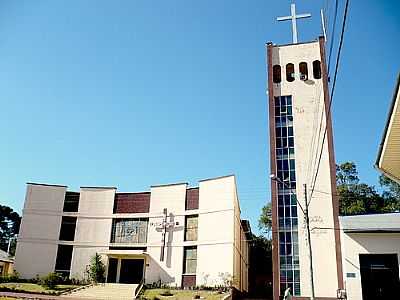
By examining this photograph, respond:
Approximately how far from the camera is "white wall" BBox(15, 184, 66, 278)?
38.8 metres

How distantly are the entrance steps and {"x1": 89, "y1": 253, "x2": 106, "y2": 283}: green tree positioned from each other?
123 cm

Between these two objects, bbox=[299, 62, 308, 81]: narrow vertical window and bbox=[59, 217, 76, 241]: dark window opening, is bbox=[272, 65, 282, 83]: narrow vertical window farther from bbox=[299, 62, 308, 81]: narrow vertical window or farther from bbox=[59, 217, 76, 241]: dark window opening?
bbox=[59, 217, 76, 241]: dark window opening

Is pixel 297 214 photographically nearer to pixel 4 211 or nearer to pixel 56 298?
pixel 56 298

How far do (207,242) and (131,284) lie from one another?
26.3ft

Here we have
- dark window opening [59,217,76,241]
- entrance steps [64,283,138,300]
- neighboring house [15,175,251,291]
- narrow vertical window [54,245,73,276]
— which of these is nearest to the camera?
entrance steps [64,283,138,300]

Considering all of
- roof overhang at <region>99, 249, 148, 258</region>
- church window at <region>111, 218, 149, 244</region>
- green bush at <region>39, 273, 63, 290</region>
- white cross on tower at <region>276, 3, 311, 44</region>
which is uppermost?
white cross on tower at <region>276, 3, 311, 44</region>

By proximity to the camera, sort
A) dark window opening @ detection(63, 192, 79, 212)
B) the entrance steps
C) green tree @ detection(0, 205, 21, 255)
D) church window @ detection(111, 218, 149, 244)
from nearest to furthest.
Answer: the entrance steps < church window @ detection(111, 218, 149, 244) < dark window opening @ detection(63, 192, 79, 212) < green tree @ detection(0, 205, 21, 255)

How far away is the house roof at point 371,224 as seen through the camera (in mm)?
27933

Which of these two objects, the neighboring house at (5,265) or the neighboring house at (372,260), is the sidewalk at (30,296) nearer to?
the neighboring house at (5,265)

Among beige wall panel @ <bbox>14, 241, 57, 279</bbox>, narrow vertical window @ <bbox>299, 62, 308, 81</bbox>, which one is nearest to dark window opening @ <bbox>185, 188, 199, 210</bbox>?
beige wall panel @ <bbox>14, 241, 57, 279</bbox>

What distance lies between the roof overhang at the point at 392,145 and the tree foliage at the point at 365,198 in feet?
154

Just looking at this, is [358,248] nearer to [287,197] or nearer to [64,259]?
[287,197]

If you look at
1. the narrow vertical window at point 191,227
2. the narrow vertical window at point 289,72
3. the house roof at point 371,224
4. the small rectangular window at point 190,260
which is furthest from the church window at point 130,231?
the narrow vertical window at point 289,72

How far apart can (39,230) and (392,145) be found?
126 ft
